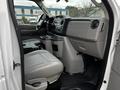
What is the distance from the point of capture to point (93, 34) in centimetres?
187

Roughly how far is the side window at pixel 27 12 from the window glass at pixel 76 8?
23cm

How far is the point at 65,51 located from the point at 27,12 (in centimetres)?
100

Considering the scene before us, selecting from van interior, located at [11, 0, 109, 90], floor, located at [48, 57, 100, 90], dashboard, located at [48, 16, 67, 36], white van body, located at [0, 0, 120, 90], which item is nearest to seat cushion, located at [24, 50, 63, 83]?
van interior, located at [11, 0, 109, 90]

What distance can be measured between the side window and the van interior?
73 millimetres

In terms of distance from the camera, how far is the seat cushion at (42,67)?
69.4 inches

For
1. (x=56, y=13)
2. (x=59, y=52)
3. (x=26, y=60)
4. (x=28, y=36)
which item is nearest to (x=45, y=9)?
(x=56, y=13)

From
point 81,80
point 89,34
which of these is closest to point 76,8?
point 89,34

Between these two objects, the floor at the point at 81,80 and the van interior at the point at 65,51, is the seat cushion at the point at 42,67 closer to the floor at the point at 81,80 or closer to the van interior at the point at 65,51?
the van interior at the point at 65,51

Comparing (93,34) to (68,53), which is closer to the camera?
(93,34)

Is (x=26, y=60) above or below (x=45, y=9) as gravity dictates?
below

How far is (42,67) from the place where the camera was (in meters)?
1.79

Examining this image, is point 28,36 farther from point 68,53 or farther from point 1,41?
point 1,41

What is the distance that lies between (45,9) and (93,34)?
1.40m

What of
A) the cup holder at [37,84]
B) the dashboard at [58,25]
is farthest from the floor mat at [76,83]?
the dashboard at [58,25]
